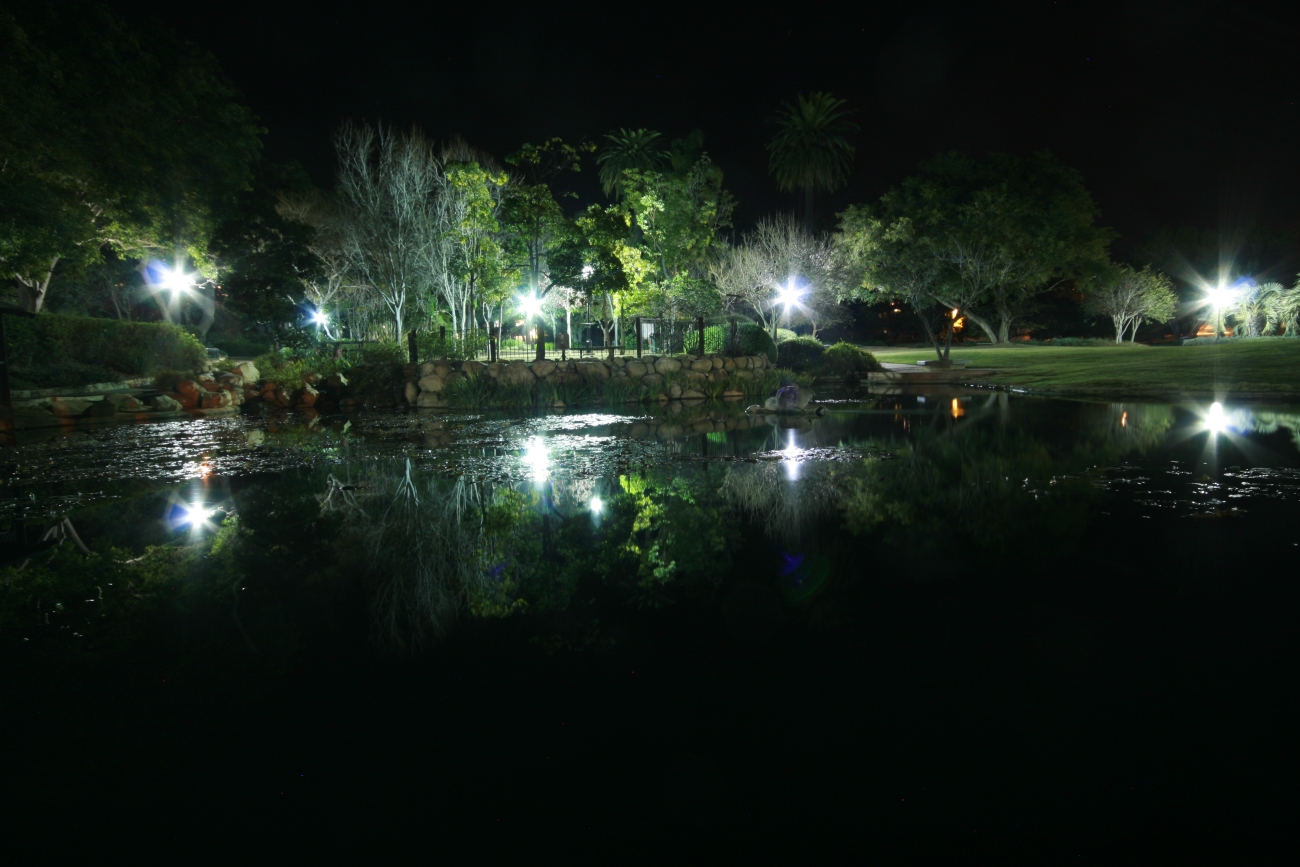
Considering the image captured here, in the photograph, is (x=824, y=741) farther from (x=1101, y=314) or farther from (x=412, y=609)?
(x=1101, y=314)

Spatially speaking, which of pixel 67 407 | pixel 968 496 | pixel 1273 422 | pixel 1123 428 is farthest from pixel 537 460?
pixel 1273 422

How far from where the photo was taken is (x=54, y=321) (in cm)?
1912

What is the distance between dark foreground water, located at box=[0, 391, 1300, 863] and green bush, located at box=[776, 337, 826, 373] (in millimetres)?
21962

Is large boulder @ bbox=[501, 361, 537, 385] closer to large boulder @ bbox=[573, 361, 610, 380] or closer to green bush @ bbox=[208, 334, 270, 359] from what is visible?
large boulder @ bbox=[573, 361, 610, 380]

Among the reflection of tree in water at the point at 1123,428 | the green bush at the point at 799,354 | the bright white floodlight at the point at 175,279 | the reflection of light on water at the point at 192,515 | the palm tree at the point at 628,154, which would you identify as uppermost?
the palm tree at the point at 628,154

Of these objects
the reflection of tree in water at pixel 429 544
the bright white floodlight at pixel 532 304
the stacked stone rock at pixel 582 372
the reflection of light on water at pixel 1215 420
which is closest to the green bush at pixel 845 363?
the stacked stone rock at pixel 582 372

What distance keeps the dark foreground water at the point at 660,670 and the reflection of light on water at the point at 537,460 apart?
3.10ft

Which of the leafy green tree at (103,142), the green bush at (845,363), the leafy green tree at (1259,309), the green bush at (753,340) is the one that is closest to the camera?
the leafy green tree at (103,142)

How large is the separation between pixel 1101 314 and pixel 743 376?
4943cm

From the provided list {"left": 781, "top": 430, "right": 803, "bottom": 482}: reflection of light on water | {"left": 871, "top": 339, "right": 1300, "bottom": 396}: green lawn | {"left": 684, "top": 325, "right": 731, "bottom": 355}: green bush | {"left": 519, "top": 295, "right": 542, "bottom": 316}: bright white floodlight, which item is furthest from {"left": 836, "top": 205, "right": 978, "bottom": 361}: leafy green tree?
{"left": 781, "top": 430, "right": 803, "bottom": 482}: reflection of light on water

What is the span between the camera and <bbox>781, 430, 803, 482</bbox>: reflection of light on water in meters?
8.77

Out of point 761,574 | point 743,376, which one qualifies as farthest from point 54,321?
point 761,574

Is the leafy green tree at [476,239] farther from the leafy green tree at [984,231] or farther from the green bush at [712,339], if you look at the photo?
the leafy green tree at [984,231]

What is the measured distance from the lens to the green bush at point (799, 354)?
97.4 ft
